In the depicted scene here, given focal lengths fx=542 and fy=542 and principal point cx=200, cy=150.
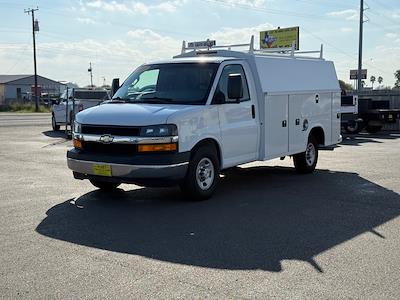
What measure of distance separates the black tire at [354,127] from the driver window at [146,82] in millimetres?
16500

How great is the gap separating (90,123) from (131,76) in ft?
5.85

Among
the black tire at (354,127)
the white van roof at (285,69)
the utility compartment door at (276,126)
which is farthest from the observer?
the black tire at (354,127)

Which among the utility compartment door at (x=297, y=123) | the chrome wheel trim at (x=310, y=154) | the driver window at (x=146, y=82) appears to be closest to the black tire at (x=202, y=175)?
the driver window at (x=146, y=82)

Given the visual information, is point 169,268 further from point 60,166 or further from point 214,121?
point 60,166

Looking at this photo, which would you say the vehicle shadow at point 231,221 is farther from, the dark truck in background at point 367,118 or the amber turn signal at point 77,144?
the dark truck in background at point 367,118

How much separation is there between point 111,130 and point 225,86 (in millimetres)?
2093

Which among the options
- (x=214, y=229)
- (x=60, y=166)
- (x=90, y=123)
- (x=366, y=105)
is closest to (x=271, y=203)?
(x=214, y=229)

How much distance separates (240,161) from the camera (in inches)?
363

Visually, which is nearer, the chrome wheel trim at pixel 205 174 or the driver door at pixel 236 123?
the chrome wheel trim at pixel 205 174

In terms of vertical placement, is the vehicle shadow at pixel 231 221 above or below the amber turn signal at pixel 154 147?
below

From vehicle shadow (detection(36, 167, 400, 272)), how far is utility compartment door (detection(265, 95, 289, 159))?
0.67 metres

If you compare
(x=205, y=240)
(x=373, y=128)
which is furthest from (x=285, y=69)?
(x=373, y=128)

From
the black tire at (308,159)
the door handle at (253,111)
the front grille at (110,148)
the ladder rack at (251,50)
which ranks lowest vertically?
the black tire at (308,159)

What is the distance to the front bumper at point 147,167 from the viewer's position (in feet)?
25.0
